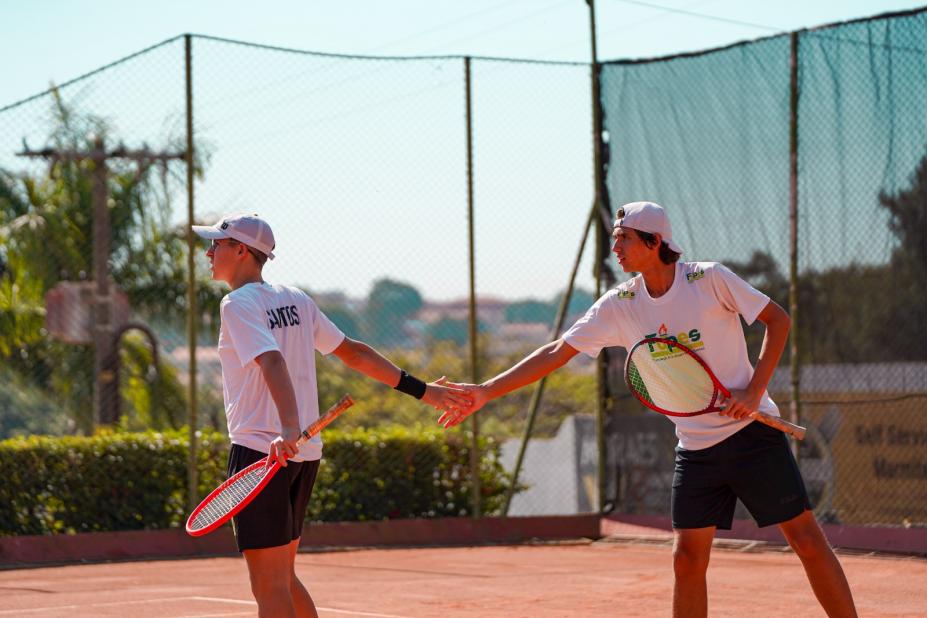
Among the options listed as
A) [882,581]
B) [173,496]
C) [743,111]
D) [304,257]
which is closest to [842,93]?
[743,111]

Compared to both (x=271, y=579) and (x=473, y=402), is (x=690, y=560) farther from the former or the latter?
(x=271, y=579)

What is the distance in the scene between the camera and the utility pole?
16.8m

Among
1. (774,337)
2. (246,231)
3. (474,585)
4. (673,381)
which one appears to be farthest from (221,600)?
A: (774,337)

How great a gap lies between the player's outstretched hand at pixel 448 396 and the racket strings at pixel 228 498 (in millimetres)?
959

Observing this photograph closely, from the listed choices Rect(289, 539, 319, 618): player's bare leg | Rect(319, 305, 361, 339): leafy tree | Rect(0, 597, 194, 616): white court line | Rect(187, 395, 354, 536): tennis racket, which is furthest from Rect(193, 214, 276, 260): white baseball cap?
Rect(319, 305, 361, 339): leafy tree

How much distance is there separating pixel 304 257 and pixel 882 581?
519cm

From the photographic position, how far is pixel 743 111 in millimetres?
10391

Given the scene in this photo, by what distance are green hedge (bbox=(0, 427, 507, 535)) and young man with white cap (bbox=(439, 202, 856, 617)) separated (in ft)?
20.8

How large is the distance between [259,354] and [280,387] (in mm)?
137

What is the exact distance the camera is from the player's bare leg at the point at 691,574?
4.93 m

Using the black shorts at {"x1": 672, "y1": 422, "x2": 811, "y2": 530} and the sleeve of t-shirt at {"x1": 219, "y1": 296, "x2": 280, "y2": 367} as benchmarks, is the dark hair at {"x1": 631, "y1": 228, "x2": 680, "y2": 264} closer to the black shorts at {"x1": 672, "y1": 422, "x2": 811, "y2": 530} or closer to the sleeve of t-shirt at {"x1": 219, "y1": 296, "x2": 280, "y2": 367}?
the black shorts at {"x1": 672, "y1": 422, "x2": 811, "y2": 530}

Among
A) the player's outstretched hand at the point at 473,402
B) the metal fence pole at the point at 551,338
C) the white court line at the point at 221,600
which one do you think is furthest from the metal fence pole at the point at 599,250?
the player's outstretched hand at the point at 473,402

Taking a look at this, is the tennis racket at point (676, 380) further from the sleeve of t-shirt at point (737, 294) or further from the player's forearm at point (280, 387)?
the player's forearm at point (280, 387)

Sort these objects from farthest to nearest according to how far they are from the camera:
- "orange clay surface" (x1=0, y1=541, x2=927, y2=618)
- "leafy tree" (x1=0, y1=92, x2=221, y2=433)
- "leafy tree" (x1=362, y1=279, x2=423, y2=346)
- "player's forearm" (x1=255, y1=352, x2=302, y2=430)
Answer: "leafy tree" (x1=0, y1=92, x2=221, y2=433), "leafy tree" (x1=362, y1=279, x2=423, y2=346), "orange clay surface" (x1=0, y1=541, x2=927, y2=618), "player's forearm" (x1=255, y1=352, x2=302, y2=430)
